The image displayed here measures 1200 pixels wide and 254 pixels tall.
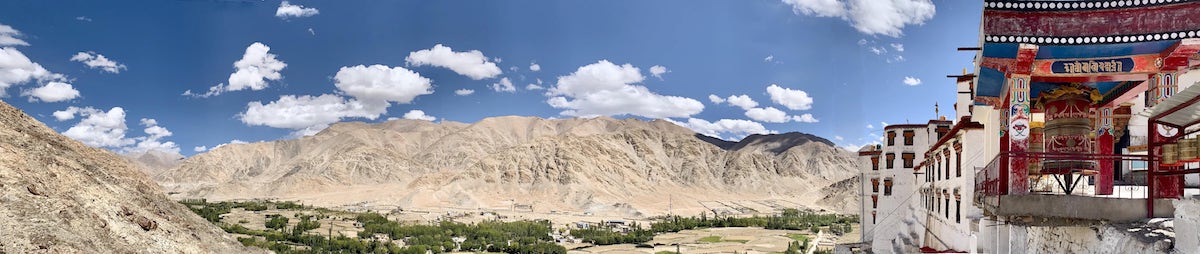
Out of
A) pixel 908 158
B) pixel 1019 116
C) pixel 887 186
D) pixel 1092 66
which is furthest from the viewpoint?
pixel 887 186

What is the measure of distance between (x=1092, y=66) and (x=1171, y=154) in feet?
10.3

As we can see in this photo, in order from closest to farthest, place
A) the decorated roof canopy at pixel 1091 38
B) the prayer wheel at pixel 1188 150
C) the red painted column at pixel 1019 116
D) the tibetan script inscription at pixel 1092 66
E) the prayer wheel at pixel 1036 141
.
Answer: the prayer wheel at pixel 1188 150, the decorated roof canopy at pixel 1091 38, the red painted column at pixel 1019 116, the tibetan script inscription at pixel 1092 66, the prayer wheel at pixel 1036 141

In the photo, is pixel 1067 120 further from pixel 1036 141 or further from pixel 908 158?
pixel 908 158

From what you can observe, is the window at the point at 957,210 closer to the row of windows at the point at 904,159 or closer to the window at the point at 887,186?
the row of windows at the point at 904,159

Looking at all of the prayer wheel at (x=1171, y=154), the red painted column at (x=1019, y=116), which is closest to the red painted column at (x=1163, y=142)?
the prayer wheel at (x=1171, y=154)

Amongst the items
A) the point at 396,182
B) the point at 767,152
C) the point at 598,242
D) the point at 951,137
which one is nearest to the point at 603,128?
the point at 767,152

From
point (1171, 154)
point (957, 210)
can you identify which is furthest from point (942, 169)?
point (1171, 154)

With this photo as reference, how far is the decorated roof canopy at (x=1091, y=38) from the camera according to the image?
878 cm

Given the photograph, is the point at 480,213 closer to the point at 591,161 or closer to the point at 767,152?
the point at 591,161

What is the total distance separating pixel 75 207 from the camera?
18.6 meters

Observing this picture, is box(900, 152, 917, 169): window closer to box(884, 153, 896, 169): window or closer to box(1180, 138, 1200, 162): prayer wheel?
box(884, 153, 896, 169): window

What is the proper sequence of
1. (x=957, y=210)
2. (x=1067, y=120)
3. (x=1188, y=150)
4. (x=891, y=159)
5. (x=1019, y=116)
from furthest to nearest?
1. (x=891, y=159)
2. (x=957, y=210)
3. (x=1067, y=120)
4. (x=1019, y=116)
5. (x=1188, y=150)

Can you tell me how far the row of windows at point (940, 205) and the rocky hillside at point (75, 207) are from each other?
18.4 metres

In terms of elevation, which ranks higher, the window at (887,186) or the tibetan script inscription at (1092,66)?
the tibetan script inscription at (1092,66)
